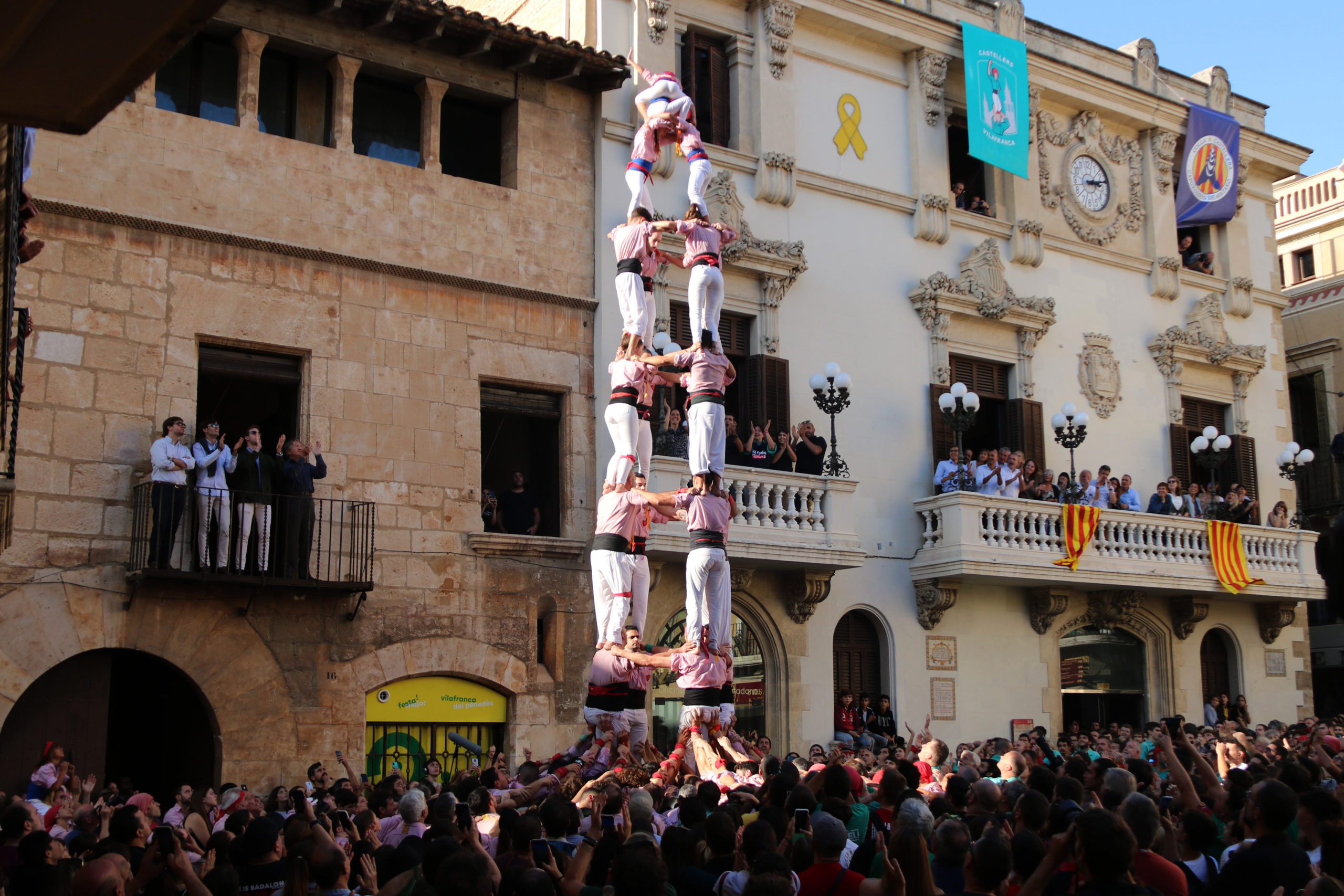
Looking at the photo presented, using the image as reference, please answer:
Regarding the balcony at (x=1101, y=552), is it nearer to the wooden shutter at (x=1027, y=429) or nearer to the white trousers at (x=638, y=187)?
the wooden shutter at (x=1027, y=429)

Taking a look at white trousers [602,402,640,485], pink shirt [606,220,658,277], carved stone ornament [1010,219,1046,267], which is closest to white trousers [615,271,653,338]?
pink shirt [606,220,658,277]

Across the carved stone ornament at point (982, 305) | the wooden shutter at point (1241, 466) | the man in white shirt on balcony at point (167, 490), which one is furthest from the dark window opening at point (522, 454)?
the wooden shutter at point (1241, 466)

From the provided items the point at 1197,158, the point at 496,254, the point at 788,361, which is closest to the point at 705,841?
the point at 496,254

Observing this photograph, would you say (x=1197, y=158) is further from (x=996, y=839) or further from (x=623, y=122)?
(x=996, y=839)

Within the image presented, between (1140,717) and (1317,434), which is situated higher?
(1317,434)

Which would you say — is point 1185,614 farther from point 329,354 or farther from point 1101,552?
point 329,354

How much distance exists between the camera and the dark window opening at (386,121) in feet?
60.2

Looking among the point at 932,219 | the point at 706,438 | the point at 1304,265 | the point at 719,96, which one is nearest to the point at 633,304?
the point at 706,438

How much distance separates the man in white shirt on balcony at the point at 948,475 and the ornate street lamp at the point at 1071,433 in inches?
78.4

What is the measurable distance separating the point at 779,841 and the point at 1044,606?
1615 cm

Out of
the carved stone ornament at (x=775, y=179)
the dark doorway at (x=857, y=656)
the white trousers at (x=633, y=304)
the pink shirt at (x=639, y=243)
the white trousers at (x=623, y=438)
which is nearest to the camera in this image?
the white trousers at (x=623, y=438)

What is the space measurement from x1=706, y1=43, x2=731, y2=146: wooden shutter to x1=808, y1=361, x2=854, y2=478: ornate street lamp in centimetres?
395

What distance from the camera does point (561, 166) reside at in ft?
62.8

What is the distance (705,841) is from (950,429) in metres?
16.1
